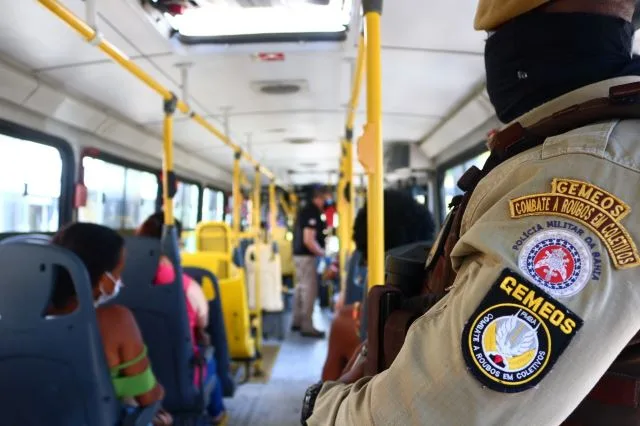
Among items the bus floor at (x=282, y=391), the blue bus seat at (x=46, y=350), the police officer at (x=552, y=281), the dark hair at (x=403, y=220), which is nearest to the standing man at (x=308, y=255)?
the bus floor at (x=282, y=391)

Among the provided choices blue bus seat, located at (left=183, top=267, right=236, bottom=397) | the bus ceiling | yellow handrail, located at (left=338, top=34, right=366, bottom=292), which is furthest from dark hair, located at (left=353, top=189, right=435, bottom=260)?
blue bus seat, located at (left=183, top=267, right=236, bottom=397)

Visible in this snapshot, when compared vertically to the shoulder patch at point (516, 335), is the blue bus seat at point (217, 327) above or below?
below

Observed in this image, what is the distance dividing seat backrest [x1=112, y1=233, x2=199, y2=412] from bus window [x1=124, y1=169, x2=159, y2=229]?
2507mm

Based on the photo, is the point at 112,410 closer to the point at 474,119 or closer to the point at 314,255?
the point at 474,119

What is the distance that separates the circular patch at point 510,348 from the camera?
613 millimetres

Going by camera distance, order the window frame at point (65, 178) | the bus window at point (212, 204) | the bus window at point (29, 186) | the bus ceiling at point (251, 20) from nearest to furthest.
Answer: the bus ceiling at point (251, 20), the bus window at point (29, 186), the window frame at point (65, 178), the bus window at point (212, 204)

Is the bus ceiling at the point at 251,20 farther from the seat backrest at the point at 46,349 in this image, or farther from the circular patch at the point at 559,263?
the circular patch at the point at 559,263

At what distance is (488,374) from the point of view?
A: 2.05 feet

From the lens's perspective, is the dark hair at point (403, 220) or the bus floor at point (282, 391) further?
the bus floor at point (282, 391)

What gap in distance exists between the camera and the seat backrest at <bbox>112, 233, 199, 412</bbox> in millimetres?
2779

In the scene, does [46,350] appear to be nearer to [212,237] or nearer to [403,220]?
[403,220]

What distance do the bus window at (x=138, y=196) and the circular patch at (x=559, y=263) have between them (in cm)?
497

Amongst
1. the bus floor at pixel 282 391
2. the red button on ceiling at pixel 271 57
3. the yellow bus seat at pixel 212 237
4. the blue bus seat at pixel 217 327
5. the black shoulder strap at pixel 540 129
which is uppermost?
the red button on ceiling at pixel 271 57

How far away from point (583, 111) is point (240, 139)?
5.29 meters
